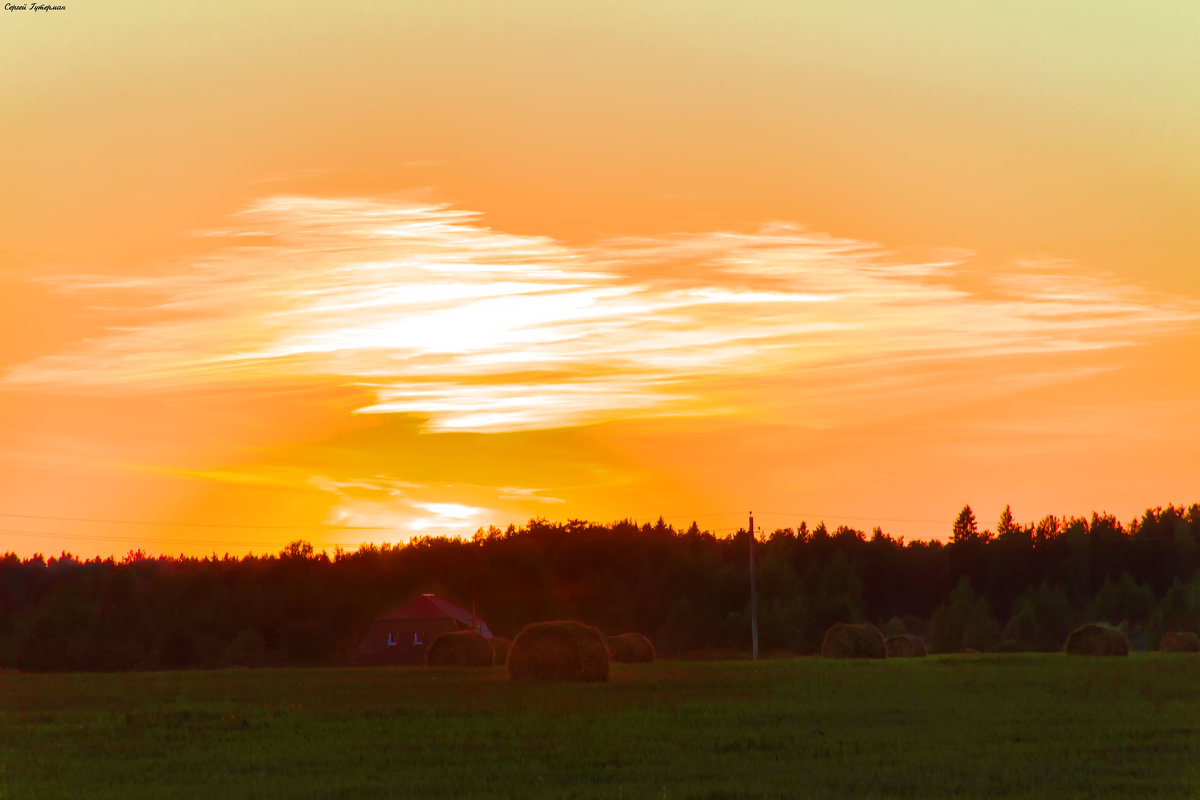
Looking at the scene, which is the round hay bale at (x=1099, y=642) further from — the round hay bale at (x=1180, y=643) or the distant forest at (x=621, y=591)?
the distant forest at (x=621, y=591)

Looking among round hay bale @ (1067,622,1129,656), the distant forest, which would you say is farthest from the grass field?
the distant forest

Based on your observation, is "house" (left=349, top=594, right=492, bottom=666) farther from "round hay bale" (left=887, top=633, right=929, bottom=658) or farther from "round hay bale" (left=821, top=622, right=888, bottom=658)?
"round hay bale" (left=821, top=622, right=888, bottom=658)

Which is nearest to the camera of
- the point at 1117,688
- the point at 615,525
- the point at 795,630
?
the point at 1117,688

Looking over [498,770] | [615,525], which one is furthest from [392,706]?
[615,525]

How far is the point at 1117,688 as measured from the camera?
1465 inches

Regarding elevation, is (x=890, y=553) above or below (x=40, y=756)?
above

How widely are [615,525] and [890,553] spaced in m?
26.4

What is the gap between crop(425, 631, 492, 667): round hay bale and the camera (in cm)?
6412

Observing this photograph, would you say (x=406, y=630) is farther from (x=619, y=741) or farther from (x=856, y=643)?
(x=619, y=741)

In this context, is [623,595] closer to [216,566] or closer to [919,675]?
[216,566]

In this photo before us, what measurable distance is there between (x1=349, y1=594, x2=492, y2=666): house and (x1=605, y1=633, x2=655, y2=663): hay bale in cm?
3277

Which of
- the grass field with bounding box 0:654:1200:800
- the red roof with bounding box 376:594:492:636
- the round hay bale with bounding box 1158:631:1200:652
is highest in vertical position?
the red roof with bounding box 376:594:492:636

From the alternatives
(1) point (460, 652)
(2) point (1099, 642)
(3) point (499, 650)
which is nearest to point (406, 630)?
(3) point (499, 650)

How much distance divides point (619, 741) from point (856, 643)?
44.7 meters
